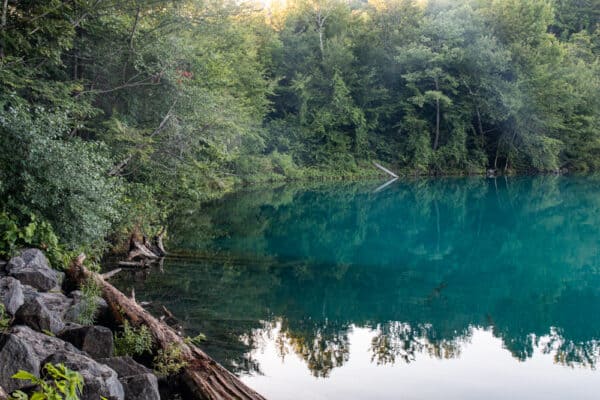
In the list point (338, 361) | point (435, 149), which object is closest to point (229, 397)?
point (338, 361)

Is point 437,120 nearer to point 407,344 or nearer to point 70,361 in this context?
point 407,344

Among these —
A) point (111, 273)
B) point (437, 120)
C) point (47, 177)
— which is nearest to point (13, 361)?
point (47, 177)

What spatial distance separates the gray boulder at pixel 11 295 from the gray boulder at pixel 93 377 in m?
1.47

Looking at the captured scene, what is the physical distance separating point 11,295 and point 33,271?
1.46m

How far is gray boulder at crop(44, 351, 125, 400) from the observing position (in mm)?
4871

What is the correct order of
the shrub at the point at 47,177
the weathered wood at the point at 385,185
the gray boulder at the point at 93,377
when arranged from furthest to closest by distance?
the weathered wood at the point at 385,185 < the shrub at the point at 47,177 < the gray boulder at the point at 93,377

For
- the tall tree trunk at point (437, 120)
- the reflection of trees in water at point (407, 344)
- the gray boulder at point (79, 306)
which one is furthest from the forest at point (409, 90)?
the gray boulder at point (79, 306)

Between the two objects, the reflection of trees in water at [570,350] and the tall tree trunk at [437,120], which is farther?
the tall tree trunk at [437,120]

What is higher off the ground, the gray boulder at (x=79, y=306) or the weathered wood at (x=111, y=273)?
the weathered wood at (x=111, y=273)

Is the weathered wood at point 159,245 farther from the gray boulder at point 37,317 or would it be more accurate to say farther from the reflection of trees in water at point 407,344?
the gray boulder at point 37,317

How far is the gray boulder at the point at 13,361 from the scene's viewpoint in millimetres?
4715

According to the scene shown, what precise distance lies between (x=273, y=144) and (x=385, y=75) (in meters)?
11.4

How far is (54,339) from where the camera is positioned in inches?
237

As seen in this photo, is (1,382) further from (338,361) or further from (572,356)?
(572,356)
